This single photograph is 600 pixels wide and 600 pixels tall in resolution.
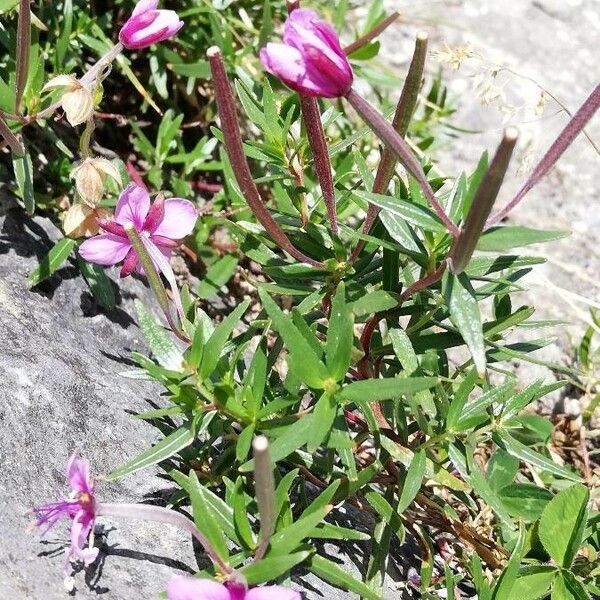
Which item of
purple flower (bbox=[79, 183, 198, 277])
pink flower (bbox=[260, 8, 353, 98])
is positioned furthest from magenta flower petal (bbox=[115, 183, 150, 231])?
pink flower (bbox=[260, 8, 353, 98])

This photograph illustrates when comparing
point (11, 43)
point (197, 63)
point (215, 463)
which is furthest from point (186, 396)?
→ point (197, 63)

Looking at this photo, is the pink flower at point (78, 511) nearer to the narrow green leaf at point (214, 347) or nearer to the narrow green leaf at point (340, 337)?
the narrow green leaf at point (214, 347)

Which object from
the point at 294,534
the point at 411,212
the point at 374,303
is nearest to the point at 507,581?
the point at 294,534

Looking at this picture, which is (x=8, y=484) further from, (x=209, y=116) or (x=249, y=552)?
(x=209, y=116)

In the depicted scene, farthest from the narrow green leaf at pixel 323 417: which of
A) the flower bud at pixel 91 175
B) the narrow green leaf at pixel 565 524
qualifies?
the flower bud at pixel 91 175

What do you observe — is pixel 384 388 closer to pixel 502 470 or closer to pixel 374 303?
pixel 374 303

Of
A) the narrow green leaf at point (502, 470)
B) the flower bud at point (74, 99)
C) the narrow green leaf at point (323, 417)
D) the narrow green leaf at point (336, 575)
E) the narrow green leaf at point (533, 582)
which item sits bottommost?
the narrow green leaf at point (533, 582)

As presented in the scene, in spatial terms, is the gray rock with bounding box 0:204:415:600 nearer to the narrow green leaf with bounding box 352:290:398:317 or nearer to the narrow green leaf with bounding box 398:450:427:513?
the narrow green leaf with bounding box 398:450:427:513
